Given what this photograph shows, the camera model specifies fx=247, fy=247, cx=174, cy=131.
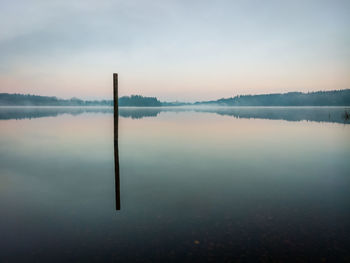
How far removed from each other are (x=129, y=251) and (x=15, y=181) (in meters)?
8.91

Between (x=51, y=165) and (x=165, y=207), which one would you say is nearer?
(x=165, y=207)

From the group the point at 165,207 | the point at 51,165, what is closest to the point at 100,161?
the point at 51,165

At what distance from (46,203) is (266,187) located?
892cm

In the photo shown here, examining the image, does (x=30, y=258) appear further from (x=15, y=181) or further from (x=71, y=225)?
(x=15, y=181)

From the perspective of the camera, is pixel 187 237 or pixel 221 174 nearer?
pixel 187 237

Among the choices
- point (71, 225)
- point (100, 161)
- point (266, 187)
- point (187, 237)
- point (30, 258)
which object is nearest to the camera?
point (30, 258)

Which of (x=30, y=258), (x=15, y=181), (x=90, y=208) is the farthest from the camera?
(x=15, y=181)

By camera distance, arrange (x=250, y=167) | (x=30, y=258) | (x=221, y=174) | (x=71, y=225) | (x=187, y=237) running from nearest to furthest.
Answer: (x=30, y=258), (x=187, y=237), (x=71, y=225), (x=221, y=174), (x=250, y=167)

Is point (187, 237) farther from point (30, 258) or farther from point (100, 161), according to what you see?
Answer: point (100, 161)

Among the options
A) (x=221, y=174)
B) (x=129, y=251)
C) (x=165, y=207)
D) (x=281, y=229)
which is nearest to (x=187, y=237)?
(x=129, y=251)

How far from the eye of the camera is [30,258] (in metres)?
5.74

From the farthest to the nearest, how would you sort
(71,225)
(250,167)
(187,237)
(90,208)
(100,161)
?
(100,161) < (250,167) < (90,208) < (71,225) < (187,237)

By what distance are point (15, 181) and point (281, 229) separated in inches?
466

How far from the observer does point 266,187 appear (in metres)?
10.8
